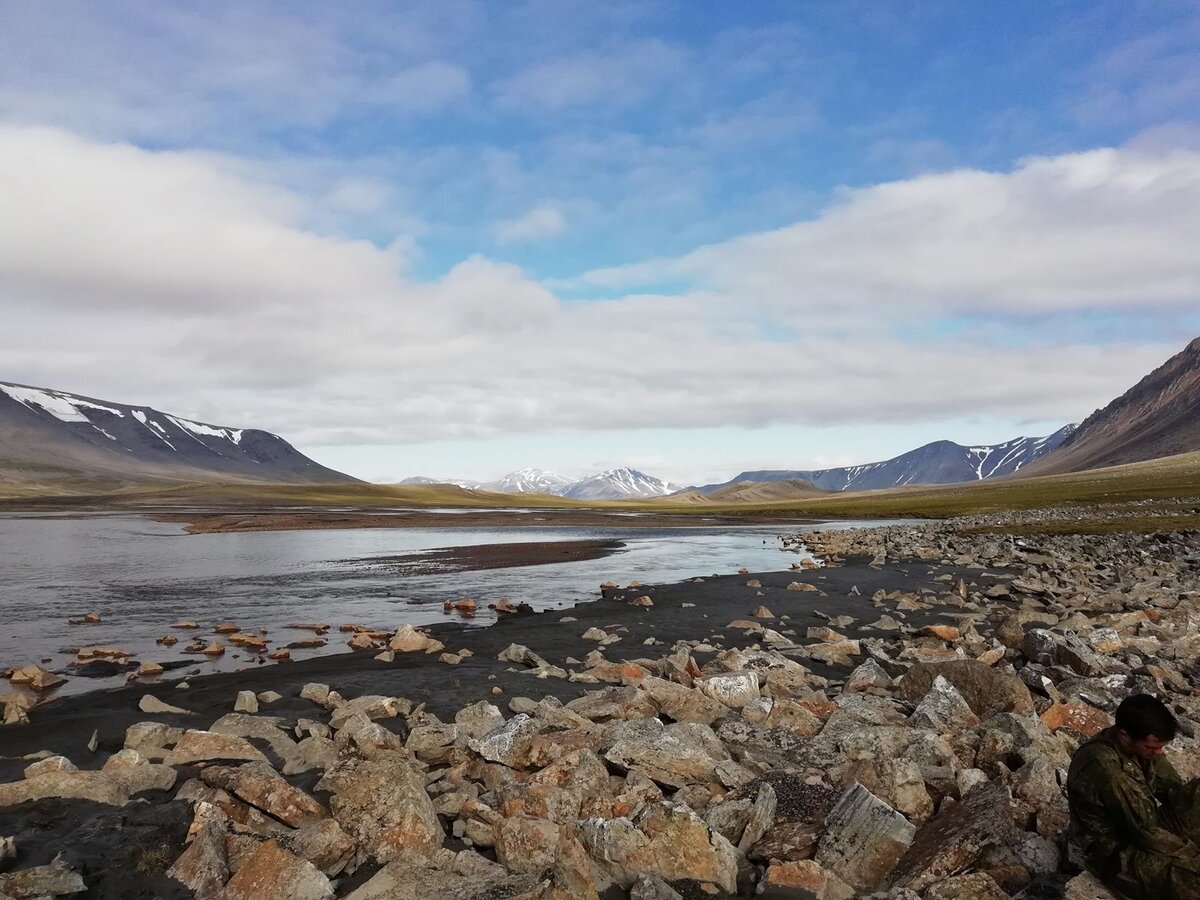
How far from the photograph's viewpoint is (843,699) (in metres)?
13.5

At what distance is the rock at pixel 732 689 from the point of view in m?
14.5

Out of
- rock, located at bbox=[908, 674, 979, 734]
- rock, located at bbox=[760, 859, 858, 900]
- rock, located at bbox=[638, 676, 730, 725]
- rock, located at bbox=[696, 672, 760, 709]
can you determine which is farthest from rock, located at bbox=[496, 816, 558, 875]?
rock, located at bbox=[908, 674, 979, 734]

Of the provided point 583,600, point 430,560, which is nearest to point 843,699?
point 583,600

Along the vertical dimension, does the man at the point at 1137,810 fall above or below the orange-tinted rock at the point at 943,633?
above

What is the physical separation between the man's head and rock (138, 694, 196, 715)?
56.0 ft

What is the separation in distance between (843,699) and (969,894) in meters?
6.00

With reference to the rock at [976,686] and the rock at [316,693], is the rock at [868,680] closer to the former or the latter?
the rock at [976,686]

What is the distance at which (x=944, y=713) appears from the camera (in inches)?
478

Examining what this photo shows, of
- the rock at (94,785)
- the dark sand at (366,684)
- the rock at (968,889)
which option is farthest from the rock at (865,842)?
the rock at (94,785)

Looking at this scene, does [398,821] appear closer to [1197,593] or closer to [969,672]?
[969,672]

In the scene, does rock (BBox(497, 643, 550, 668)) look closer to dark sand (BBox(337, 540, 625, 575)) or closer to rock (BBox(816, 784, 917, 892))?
rock (BBox(816, 784, 917, 892))

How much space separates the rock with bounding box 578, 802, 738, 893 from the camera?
8.56 meters

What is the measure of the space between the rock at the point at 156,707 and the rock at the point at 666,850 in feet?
38.0

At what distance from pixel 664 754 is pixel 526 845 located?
2678mm
